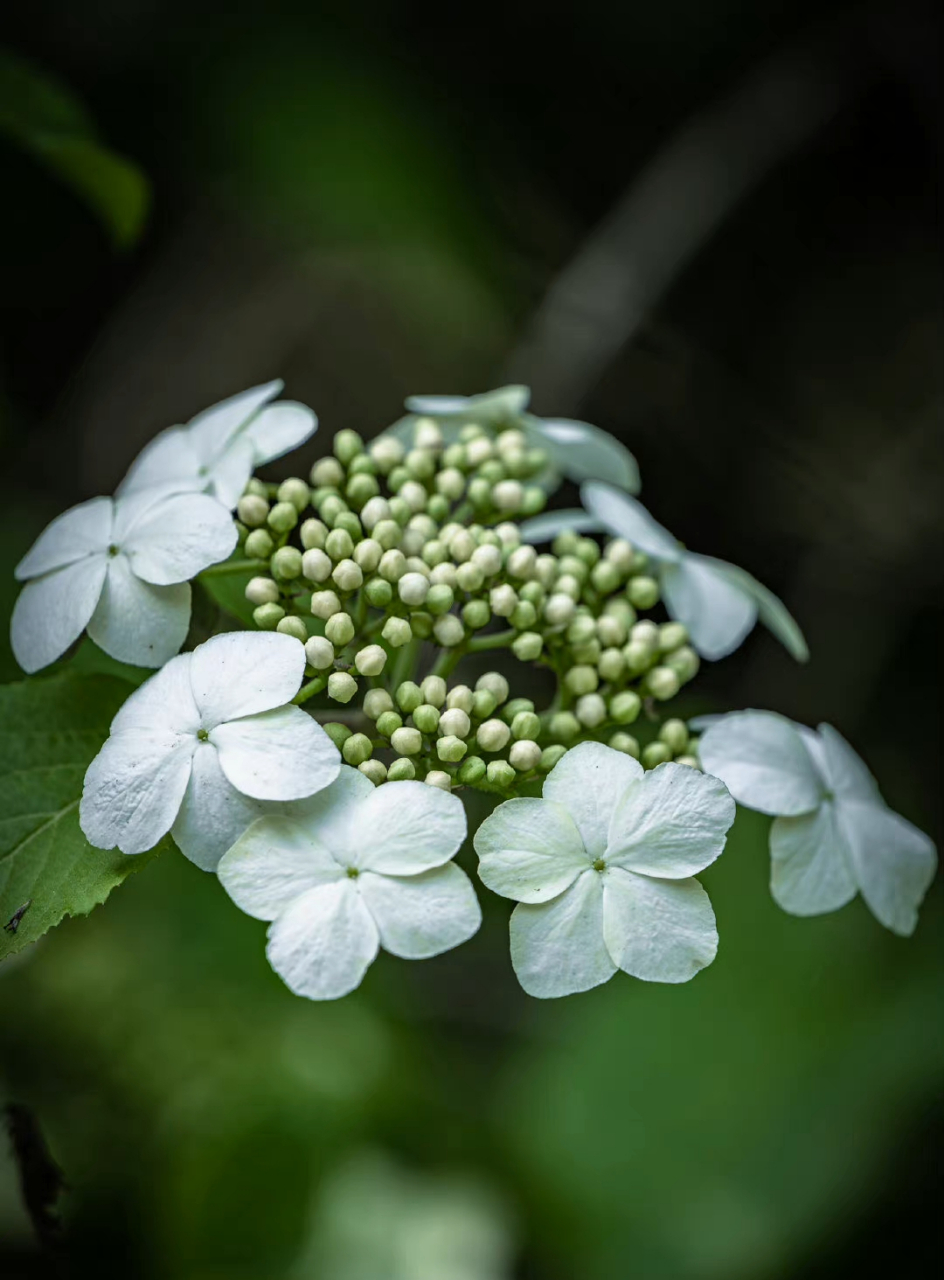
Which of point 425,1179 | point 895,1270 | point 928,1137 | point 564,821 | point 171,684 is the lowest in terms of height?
point 425,1179

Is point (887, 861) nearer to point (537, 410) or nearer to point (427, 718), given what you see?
point (427, 718)

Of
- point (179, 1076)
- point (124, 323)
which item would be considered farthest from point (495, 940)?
point (124, 323)

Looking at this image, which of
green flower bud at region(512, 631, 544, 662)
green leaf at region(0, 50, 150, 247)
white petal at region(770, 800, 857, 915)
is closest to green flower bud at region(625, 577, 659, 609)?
green flower bud at region(512, 631, 544, 662)

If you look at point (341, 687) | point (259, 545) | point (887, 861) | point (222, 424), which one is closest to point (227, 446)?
point (222, 424)

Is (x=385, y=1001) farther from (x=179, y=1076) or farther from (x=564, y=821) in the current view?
(x=564, y=821)

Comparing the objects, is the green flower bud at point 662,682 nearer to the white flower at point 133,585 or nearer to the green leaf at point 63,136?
the white flower at point 133,585

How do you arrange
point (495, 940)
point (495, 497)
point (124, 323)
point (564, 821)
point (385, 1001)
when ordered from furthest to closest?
point (124, 323) < point (495, 940) < point (385, 1001) < point (495, 497) < point (564, 821)
